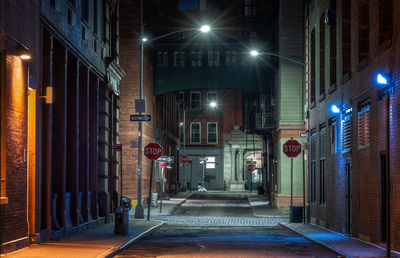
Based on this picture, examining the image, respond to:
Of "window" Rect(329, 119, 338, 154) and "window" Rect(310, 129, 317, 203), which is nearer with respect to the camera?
"window" Rect(329, 119, 338, 154)

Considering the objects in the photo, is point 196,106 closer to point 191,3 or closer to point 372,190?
point 191,3

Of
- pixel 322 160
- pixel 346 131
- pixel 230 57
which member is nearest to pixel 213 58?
pixel 230 57

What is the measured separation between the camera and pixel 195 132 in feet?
283

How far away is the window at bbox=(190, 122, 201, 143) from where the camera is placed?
8581cm

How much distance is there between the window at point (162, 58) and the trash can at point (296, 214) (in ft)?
65.5

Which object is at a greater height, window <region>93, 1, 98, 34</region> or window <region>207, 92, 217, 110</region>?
window <region>207, 92, 217, 110</region>

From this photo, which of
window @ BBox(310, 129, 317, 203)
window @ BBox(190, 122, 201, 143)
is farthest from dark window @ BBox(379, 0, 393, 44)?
window @ BBox(190, 122, 201, 143)

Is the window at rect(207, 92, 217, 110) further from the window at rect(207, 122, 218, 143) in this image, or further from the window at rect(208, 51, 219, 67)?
the window at rect(208, 51, 219, 67)

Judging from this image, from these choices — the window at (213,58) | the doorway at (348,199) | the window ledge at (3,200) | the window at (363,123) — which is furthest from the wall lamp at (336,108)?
the window at (213,58)

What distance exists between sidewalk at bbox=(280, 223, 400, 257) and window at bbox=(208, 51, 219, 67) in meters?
22.2

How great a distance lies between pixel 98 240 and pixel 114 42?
39.4 feet

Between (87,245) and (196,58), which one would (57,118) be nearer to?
(87,245)

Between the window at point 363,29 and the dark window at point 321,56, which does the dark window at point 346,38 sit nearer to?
the window at point 363,29

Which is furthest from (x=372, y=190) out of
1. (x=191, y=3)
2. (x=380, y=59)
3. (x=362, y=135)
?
(x=191, y=3)
